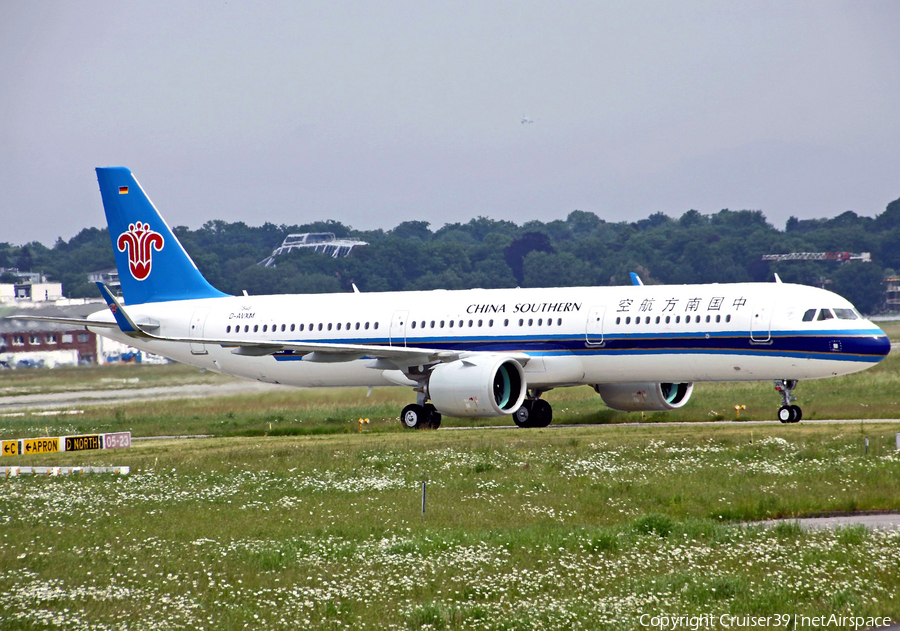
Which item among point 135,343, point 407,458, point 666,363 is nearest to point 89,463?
point 407,458

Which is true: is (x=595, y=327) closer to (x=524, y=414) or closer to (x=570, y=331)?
(x=570, y=331)

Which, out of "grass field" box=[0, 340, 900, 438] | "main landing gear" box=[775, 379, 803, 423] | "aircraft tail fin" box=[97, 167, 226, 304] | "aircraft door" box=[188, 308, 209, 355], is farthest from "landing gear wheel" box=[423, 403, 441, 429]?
"aircraft tail fin" box=[97, 167, 226, 304]

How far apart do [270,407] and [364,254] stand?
98.8 meters

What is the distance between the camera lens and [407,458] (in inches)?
1053

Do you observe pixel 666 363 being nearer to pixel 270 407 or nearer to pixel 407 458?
pixel 407 458

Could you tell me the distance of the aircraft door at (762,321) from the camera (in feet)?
105

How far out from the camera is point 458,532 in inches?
687

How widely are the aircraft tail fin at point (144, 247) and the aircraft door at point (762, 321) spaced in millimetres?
19639

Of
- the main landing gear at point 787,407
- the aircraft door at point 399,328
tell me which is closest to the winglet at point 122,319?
the aircraft door at point 399,328

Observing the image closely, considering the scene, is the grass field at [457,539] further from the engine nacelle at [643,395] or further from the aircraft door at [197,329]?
the aircraft door at [197,329]

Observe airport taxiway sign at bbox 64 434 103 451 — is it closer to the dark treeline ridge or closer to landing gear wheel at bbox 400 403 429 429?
landing gear wheel at bbox 400 403 429 429

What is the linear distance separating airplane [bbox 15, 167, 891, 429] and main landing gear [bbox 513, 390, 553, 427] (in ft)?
0.14

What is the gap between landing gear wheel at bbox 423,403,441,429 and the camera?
36094 mm

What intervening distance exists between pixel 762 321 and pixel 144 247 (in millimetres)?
22261
